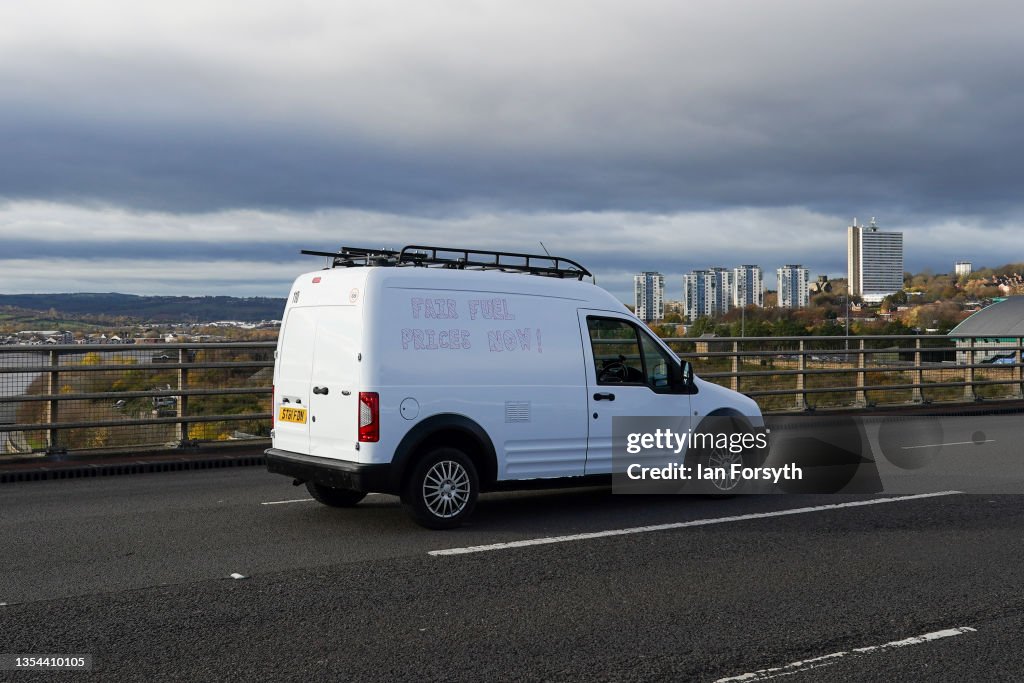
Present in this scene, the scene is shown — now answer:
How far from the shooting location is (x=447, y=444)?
8391mm

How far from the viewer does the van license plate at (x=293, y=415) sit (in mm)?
8664

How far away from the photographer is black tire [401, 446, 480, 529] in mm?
8133

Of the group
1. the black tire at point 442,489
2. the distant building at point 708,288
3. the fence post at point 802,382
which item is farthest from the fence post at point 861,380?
the distant building at point 708,288

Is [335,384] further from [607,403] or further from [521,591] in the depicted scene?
[521,591]

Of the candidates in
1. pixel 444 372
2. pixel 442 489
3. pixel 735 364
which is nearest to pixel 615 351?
pixel 444 372

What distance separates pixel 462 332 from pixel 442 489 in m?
1.32

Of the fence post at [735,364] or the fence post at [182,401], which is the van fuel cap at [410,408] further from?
the fence post at [735,364]

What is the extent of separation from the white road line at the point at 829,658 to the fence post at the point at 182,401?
10419 millimetres

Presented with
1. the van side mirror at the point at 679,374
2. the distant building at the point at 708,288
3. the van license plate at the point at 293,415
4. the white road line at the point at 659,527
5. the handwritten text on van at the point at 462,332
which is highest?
the distant building at the point at 708,288

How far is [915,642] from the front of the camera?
527cm

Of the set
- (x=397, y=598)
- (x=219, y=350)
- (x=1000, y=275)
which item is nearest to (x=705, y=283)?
(x=1000, y=275)

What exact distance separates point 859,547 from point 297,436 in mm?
4715

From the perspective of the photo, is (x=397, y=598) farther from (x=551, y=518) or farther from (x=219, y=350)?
(x=219, y=350)

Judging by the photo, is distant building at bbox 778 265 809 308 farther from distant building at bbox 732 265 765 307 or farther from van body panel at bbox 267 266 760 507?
van body panel at bbox 267 266 760 507
